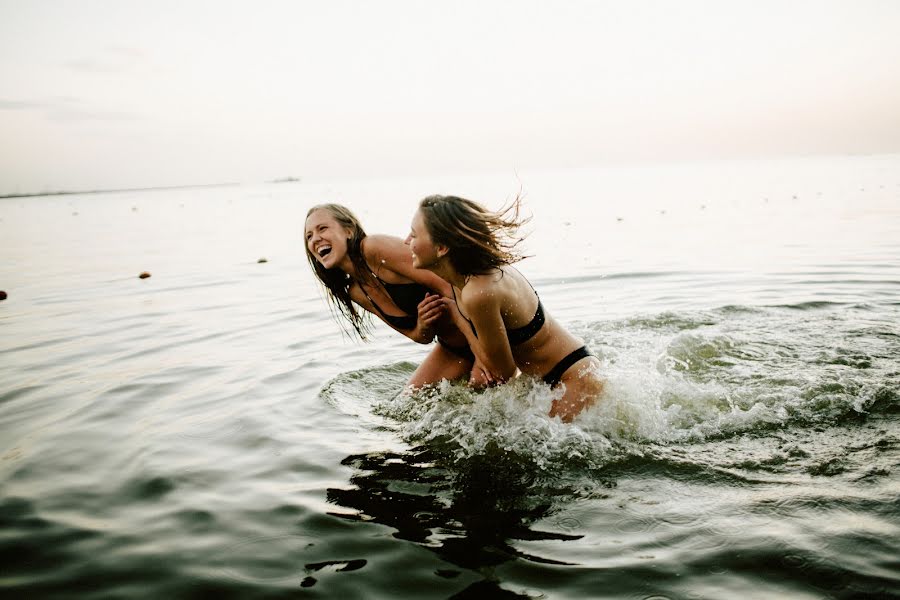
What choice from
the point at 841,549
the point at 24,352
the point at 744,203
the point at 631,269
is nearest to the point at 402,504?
the point at 841,549

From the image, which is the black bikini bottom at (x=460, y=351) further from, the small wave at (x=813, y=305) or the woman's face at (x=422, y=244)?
the small wave at (x=813, y=305)

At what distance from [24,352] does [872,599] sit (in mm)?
9197

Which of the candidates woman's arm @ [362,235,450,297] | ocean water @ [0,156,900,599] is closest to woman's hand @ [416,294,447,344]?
woman's arm @ [362,235,450,297]

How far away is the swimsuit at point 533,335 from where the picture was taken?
16.0ft

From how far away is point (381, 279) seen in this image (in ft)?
19.0

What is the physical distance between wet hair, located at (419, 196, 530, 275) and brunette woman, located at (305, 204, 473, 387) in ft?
2.98

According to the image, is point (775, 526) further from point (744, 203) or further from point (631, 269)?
point (744, 203)

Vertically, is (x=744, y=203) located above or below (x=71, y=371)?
above

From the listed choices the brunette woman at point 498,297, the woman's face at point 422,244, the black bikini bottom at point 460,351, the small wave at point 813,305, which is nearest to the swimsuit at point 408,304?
the black bikini bottom at point 460,351

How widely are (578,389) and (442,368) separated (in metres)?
1.58

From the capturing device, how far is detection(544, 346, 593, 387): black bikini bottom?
201 inches

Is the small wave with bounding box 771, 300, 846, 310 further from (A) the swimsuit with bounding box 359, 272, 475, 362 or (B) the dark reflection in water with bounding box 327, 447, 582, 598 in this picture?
(B) the dark reflection in water with bounding box 327, 447, 582, 598

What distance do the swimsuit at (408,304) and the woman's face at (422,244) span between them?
3.03 feet

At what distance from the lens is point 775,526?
343 centimetres
